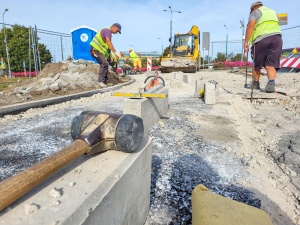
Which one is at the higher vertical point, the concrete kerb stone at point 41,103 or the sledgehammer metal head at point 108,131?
the sledgehammer metal head at point 108,131

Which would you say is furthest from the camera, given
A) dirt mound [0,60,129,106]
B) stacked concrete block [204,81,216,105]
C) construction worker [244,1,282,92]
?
construction worker [244,1,282,92]

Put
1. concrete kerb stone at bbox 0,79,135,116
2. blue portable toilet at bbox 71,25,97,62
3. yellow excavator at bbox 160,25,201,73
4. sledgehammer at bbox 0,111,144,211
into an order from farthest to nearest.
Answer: yellow excavator at bbox 160,25,201,73 → blue portable toilet at bbox 71,25,97,62 → concrete kerb stone at bbox 0,79,135,116 → sledgehammer at bbox 0,111,144,211

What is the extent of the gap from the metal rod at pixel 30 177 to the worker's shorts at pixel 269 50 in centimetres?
585

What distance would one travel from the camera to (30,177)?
939 millimetres

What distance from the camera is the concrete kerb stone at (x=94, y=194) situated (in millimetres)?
860

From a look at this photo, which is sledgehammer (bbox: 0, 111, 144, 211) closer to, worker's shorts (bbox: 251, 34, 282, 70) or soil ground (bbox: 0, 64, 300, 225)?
soil ground (bbox: 0, 64, 300, 225)

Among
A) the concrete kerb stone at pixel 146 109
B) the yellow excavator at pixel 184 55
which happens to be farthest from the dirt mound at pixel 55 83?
the yellow excavator at pixel 184 55

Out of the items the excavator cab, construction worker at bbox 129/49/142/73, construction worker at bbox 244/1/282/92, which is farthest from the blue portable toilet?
construction worker at bbox 244/1/282/92

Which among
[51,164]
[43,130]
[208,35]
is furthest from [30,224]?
[208,35]

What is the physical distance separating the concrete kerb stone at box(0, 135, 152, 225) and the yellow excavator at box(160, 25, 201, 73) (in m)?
15.1

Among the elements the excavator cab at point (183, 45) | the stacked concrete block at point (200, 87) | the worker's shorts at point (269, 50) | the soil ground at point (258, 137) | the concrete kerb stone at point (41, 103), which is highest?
the excavator cab at point (183, 45)

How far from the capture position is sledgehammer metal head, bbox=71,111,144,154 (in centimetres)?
133

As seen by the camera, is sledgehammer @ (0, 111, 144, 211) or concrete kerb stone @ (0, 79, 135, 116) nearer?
sledgehammer @ (0, 111, 144, 211)

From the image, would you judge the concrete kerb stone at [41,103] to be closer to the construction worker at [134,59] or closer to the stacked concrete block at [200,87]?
the stacked concrete block at [200,87]
